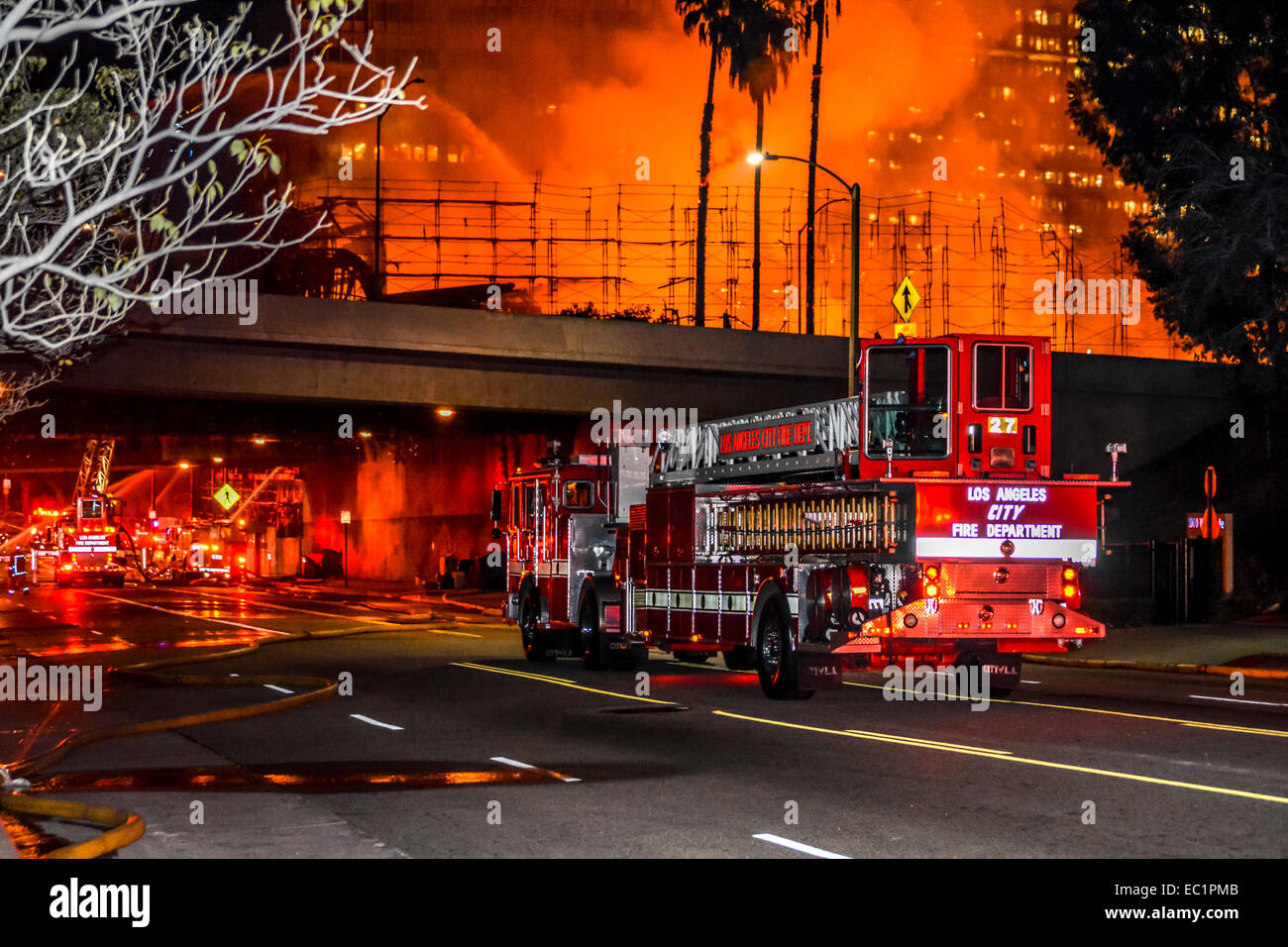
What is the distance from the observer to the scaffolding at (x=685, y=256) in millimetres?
68688

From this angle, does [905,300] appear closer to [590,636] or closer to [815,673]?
[590,636]

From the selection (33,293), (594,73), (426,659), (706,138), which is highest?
(594,73)

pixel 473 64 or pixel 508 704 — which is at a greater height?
pixel 473 64

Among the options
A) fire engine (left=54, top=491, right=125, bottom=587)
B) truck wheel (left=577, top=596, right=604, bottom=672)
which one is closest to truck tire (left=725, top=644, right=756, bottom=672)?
truck wheel (left=577, top=596, right=604, bottom=672)

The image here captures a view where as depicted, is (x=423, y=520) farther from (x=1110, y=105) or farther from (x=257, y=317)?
(x=1110, y=105)

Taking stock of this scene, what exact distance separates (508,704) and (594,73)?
90.2 metres

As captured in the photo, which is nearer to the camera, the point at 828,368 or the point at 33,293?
the point at 33,293

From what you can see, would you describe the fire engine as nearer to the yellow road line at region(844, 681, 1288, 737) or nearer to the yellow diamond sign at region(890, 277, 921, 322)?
the yellow diamond sign at region(890, 277, 921, 322)

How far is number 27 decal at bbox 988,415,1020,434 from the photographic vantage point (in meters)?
17.6

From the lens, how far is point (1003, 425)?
17.6 metres

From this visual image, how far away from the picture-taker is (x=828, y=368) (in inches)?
1731

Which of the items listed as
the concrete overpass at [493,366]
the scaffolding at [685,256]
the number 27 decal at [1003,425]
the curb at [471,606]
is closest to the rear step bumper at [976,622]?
the number 27 decal at [1003,425]
